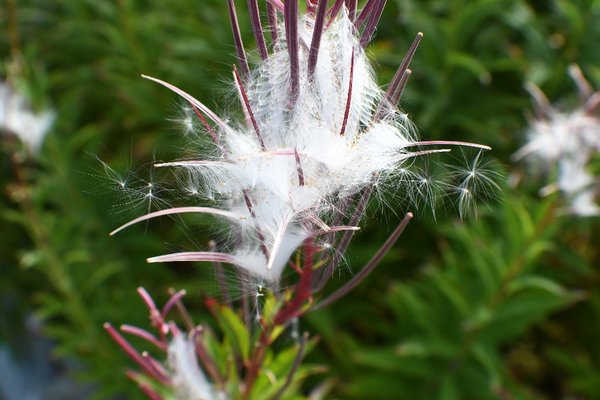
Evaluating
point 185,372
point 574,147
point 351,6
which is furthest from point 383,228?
point 351,6

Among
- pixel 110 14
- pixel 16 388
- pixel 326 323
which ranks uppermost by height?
pixel 110 14

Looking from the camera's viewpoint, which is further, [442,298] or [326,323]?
[326,323]

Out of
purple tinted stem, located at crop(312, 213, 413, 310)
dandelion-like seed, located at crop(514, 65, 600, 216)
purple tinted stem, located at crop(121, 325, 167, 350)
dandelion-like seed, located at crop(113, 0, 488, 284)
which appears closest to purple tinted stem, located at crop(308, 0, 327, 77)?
dandelion-like seed, located at crop(113, 0, 488, 284)

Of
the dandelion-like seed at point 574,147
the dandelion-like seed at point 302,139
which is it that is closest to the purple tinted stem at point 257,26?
the dandelion-like seed at point 302,139

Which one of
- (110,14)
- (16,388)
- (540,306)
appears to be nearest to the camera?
(540,306)

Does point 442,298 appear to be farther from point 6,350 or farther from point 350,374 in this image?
point 6,350

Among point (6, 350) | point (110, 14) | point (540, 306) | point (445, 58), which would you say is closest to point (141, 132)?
point (110, 14)

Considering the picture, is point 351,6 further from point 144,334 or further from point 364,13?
point 144,334
